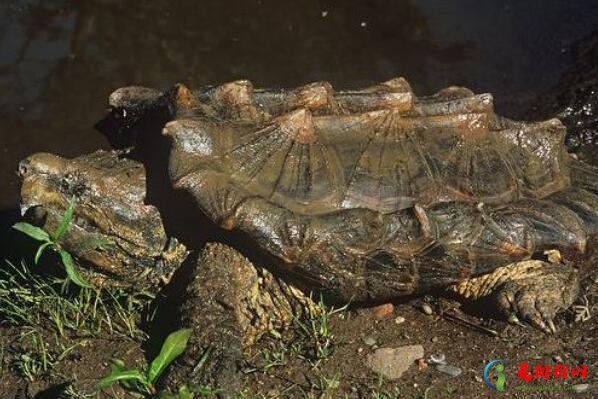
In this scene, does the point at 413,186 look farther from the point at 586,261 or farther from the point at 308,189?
the point at 586,261

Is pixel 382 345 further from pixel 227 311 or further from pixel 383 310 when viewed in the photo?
pixel 227 311

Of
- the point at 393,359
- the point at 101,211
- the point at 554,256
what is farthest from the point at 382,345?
Result: the point at 101,211

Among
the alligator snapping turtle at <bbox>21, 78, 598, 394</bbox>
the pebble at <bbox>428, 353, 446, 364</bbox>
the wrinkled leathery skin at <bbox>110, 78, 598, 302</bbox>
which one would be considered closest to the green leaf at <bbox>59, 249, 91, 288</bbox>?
the alligator snapping turtle at <bbox>21, 78, 598, 394</bbox>

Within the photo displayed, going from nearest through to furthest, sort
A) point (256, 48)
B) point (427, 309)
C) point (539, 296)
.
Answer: point (539, 296) < point (427, 309) < point (256, 48)

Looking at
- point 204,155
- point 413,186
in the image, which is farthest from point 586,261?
point 204,155

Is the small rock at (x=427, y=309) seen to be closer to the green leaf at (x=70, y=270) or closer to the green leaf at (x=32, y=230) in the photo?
the green leaf at (x=70, y=270)

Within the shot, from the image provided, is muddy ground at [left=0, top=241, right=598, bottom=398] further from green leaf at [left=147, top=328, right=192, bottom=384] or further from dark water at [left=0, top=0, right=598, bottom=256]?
dark water at [left=0, top=0, right=598, bottom=256]

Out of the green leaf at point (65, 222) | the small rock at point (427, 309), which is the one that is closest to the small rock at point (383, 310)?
the small rock at point (427, 309)

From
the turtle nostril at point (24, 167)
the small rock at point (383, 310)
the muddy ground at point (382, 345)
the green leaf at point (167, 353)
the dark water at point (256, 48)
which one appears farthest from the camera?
the dark water at point (256, 48)
